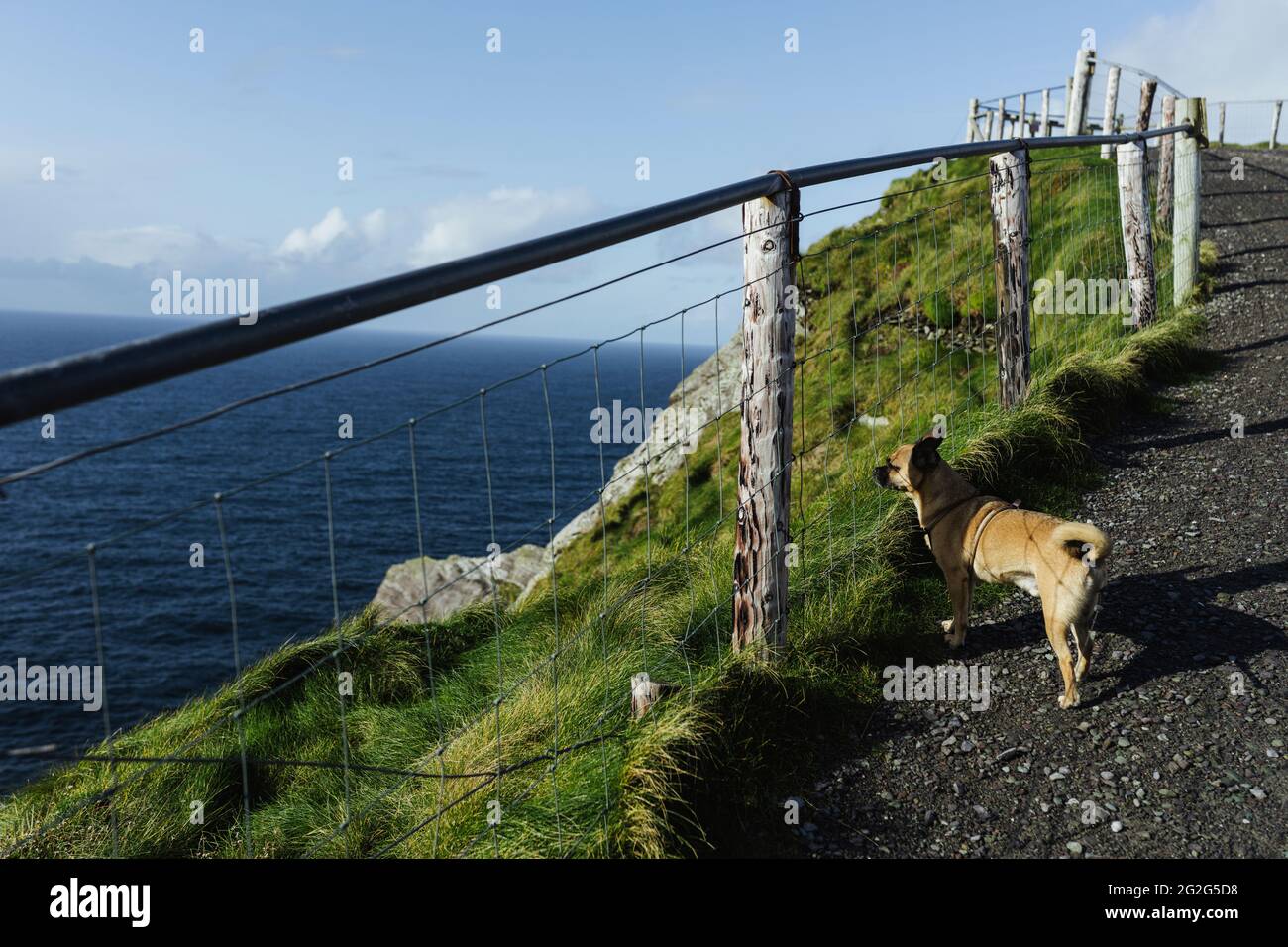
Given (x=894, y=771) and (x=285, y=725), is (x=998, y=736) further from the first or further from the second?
(x=285, y=725)

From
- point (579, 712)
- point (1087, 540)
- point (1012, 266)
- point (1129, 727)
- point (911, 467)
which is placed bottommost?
point (1129, 727)

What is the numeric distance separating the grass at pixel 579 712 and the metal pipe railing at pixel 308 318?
0.80 meters

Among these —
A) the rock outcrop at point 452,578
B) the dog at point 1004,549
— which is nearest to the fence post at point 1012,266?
the dog at point 1004,549

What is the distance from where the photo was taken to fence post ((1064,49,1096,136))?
26.9 meters

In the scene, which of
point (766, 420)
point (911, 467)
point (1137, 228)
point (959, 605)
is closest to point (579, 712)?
point (766, 420)

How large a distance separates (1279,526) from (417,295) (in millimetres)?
5913

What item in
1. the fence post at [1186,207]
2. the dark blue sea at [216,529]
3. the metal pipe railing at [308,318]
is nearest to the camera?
the metal pipe railing at [308,318]

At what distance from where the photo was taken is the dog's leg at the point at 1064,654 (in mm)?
4598

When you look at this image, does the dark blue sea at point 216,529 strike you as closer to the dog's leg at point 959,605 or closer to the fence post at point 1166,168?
the dog's leg at point 959,605

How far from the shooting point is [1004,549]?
506 cm

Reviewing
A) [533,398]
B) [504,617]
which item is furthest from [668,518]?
[533,398]

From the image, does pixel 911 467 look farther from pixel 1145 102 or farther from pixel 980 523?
pixel 1145 102

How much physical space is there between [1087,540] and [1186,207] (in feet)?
32.0

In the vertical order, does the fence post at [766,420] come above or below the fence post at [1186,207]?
below
